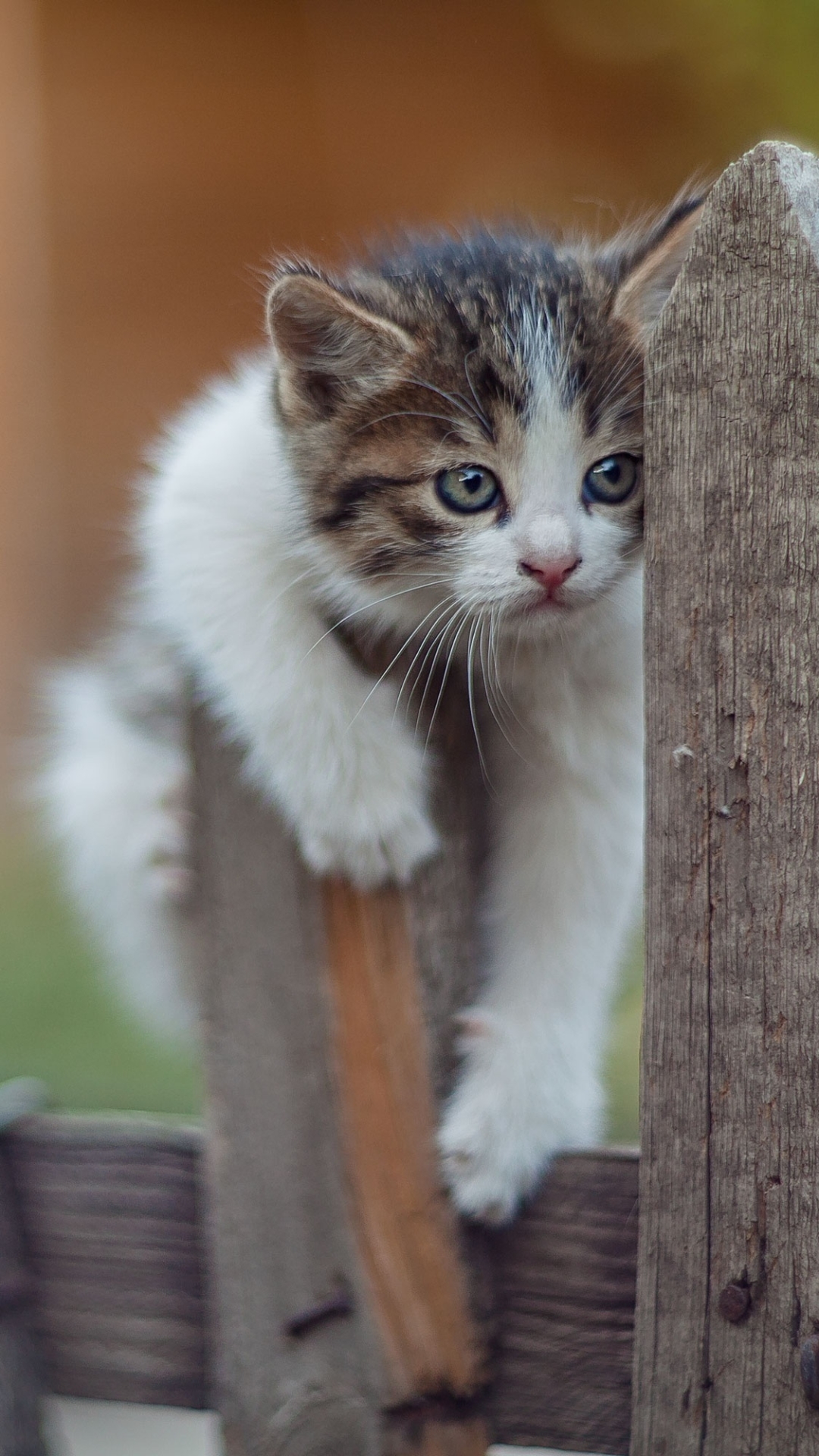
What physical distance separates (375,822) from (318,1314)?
358mm

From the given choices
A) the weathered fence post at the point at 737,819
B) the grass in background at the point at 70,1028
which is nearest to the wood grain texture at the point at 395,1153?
the weathered fence post at the point at 737,819

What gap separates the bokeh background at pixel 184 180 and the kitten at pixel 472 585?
3.95 ft

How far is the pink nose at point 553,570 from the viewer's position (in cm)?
107

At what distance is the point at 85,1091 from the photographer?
286 centimetres

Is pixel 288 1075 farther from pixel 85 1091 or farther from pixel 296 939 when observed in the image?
pixel 85 1091

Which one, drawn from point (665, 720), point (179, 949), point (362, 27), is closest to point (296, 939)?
point (665, 720)

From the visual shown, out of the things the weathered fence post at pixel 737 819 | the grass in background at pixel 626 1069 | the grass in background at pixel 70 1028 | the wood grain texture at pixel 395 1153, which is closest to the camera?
the weathered fence post at pixel 737 819

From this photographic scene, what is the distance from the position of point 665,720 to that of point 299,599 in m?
0.51

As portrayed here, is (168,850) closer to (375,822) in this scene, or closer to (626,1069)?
(375,822)

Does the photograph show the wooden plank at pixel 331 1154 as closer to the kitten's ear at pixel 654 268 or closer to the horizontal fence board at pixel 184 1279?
the horizontal fence board at pixel 184 1279

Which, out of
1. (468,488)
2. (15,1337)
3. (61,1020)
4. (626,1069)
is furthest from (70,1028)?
(468,488)

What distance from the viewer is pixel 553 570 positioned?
3.52 feet

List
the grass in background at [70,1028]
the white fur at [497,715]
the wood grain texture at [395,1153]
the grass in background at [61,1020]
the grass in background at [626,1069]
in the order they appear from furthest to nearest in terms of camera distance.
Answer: the grass in background at [61,1020]
the grass in background at [70,1028]
the grass in background at [626,1069]
the white fur at [497,715]
the wood grain texture at [395,1153]

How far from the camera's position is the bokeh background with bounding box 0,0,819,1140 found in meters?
2.61
